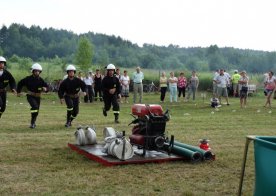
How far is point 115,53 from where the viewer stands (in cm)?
10606

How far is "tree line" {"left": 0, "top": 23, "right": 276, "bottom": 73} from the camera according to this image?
93.0m

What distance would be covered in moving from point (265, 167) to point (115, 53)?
102 m

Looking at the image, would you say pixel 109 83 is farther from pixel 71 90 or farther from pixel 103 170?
pixel 103 170

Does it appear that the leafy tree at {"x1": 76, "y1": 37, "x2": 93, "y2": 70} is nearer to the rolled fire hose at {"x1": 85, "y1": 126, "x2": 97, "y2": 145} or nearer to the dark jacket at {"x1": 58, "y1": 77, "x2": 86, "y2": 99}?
the dark jacket at {"x1": 58, "y1": 77, "x2": 86, "y2": 99}

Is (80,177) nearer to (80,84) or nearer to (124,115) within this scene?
(80,84)

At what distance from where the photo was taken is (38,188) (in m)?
6.77

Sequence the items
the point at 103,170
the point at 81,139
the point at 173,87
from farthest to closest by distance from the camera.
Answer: the point at 173,87
the point at 81,139
the point at 103,170

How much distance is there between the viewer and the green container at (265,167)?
4859 mm

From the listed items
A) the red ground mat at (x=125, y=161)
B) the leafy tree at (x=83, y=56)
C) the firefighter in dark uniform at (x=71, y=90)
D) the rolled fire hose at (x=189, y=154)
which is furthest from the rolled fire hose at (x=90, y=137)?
the leafy tree at (x=83, y=56)

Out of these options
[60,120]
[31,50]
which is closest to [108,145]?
[60,120]

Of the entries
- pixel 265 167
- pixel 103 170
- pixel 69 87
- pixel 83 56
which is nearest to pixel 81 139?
pixel 103 170

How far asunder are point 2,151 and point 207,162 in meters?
4.21

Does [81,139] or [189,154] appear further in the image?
[81,139]

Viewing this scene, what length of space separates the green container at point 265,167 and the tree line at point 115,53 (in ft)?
251
